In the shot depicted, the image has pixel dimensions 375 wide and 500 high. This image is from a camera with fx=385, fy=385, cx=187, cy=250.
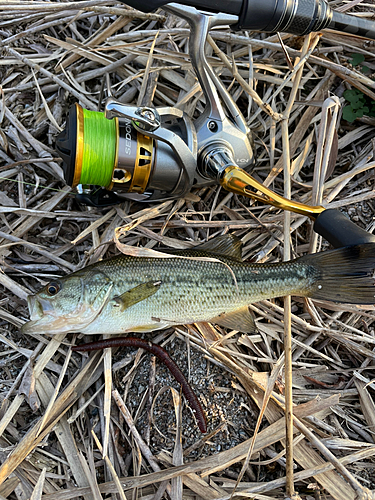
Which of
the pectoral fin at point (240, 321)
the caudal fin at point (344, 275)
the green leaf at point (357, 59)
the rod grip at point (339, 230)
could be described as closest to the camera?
the rod grip at point (339, 230)

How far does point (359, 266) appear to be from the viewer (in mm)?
2832

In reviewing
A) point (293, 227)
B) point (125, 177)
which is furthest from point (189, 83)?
point (293, 227)

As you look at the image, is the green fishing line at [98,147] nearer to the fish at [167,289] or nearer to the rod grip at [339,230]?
the fish at [167,289]

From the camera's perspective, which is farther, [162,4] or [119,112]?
[119,112]

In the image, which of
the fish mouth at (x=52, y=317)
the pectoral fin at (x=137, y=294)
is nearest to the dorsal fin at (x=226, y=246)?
the pectoral fin at (x=137, y=294)

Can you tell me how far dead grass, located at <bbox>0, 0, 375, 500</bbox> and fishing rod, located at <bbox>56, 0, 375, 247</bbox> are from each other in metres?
0.36

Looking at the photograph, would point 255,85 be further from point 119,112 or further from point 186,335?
point 186,335

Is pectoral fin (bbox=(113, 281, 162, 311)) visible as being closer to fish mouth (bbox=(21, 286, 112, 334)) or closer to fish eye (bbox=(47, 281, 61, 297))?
fish mouth (bbox=(21, 286, 112, 334))

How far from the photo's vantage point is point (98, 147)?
9.45 feet

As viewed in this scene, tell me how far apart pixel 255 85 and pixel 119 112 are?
64.3 inches

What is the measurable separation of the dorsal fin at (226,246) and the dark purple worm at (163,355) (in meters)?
0.95

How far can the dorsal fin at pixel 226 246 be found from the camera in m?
3.26

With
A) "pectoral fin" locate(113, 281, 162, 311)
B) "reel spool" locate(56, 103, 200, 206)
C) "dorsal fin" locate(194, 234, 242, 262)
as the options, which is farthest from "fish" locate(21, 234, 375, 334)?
"reel spool" locate(56, 103, 200, 206)

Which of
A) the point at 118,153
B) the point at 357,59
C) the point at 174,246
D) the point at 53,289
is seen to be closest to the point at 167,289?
the point at 174,246
